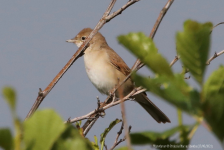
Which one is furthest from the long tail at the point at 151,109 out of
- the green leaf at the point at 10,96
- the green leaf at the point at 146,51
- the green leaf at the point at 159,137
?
the green leaf at the point at 10,96

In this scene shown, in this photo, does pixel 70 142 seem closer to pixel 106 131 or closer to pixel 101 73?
pixel 106 131

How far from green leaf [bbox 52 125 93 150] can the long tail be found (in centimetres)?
611

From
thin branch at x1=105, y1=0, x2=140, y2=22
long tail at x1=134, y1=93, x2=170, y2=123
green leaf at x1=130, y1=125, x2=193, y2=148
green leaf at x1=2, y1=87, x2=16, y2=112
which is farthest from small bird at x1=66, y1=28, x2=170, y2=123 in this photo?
green leaf at x1=2, y1=87, x2=16, y2=112

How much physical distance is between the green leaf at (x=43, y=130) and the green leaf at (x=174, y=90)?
0.69 ft

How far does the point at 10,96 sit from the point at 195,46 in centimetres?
40

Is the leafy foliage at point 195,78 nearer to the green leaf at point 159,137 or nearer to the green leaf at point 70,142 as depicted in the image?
the green leaf at point 159,137

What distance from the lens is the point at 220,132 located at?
79 centimetres

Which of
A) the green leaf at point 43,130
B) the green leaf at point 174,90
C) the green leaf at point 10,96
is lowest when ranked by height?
the green leaf at point 174,90

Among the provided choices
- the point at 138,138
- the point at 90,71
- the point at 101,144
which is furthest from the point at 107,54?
the point at 138,138

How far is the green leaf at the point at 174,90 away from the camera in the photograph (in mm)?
795

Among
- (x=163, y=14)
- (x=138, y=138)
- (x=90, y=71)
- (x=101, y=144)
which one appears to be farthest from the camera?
(x=90, y=71)

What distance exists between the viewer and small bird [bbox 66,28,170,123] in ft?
22.2

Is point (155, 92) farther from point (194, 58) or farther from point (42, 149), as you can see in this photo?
point (42, 149)

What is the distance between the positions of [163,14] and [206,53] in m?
2.08
